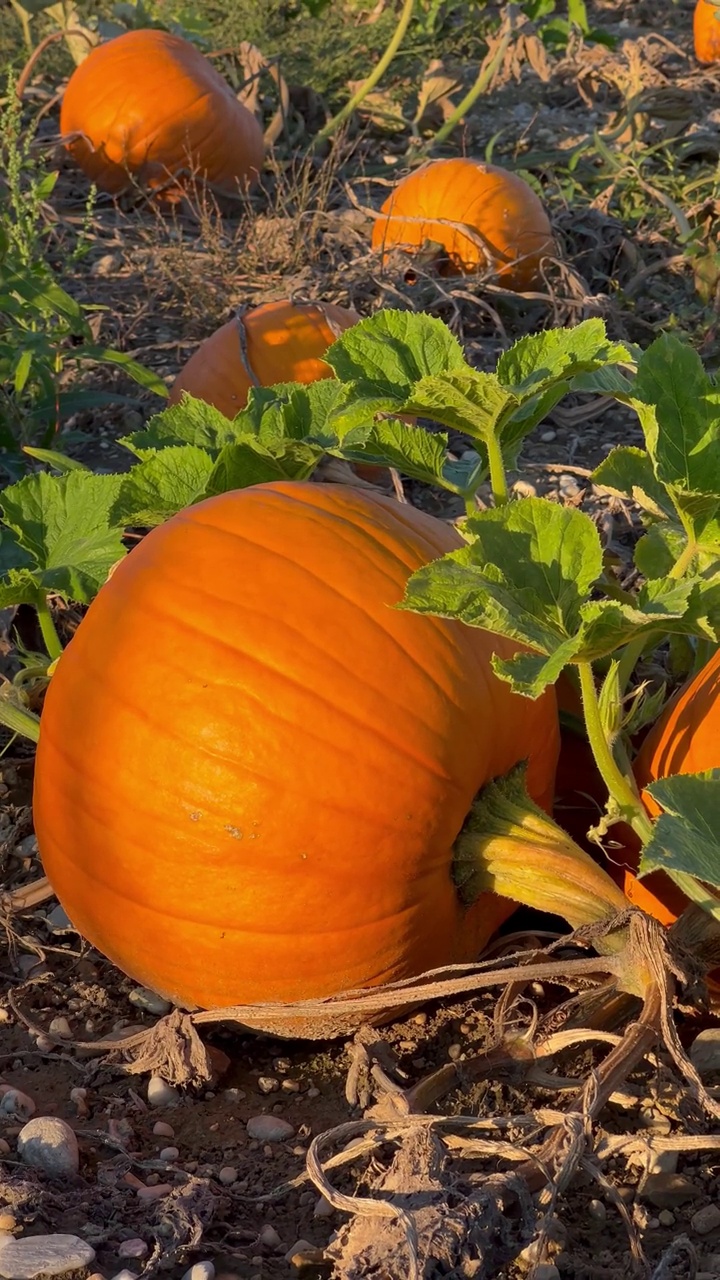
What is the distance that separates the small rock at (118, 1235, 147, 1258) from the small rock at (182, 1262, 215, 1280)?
5 centimetres

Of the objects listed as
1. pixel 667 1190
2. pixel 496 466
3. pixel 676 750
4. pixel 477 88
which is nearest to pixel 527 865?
pixel 676 750

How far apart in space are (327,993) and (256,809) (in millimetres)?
292

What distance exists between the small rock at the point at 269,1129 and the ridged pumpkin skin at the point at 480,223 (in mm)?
3366

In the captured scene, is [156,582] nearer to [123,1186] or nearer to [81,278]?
[123,1186]

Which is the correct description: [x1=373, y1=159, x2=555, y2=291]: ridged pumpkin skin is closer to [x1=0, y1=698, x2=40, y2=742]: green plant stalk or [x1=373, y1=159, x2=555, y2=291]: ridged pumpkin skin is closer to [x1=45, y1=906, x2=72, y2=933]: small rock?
[x1=0, y1=698, x2=40, y2=742]: green plant stalk

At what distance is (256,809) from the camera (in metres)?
1.67

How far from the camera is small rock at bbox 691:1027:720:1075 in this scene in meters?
1.74

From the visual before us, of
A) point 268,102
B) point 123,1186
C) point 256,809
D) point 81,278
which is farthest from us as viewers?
point 268,102

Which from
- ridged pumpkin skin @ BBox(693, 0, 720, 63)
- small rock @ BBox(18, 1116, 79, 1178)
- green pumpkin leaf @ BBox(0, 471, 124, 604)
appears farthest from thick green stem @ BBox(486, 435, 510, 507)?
ridged pumpkin skin @ BBox(693, 0, 720, 63)

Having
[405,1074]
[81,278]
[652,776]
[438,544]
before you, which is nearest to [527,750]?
[652,776]

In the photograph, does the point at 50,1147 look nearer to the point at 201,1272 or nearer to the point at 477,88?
the point at 201,1272

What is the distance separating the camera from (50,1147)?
1596 millimetres

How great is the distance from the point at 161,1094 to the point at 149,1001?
0.77 feet

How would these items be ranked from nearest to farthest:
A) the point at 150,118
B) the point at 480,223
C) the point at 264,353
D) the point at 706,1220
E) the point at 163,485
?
the point at 706,1220 → the point at 163,485 → the point at 264,353 → the point at 480,223 → the point at 150,118
